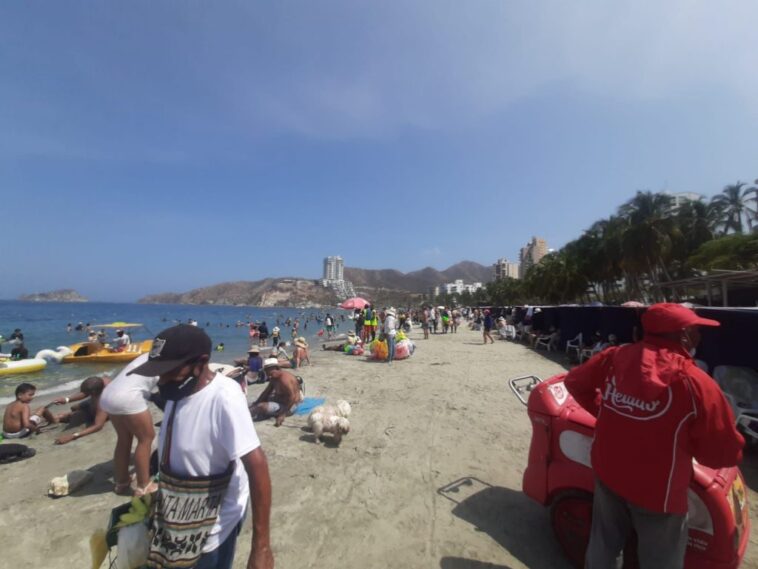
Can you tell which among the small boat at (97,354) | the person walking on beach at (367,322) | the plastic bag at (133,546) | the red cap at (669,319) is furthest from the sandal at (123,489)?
the person walking on beach at (367,322)

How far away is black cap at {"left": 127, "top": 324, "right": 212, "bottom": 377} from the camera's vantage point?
171cm

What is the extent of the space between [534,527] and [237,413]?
3.12 meters

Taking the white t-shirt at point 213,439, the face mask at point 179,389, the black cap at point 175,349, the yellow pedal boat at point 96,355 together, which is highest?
the black cap at point 175,349

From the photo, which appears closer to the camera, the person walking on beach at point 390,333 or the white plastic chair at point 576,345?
the person walking on beach at point 390,333

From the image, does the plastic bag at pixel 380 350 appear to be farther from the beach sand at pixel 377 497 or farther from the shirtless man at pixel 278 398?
the shirtless man at pixel 278 398

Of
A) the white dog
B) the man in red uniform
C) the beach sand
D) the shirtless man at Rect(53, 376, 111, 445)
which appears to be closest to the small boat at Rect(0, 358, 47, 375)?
the shirtless man at Rect(53, 376, 111, 445)

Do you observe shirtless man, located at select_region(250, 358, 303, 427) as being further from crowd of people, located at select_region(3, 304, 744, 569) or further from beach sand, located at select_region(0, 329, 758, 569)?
crowd of people, located at select_region(3, 304, 744, 569)

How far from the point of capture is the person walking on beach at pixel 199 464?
1672 millimetres

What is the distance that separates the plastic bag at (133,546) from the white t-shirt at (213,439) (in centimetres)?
29

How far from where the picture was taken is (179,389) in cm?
179

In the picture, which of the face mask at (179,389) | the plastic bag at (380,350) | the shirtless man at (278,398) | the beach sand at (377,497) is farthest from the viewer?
the plastic bag at (380,350)

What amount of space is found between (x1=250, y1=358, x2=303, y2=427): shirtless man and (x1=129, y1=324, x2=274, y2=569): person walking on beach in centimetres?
466

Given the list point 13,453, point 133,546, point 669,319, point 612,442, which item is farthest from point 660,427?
point 13,453

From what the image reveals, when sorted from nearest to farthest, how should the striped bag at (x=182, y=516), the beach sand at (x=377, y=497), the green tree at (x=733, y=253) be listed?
the striped bag at (x=182, y=516) < the beach sand at (x=377, y=497) < the green tree at (x=733, y=253)
